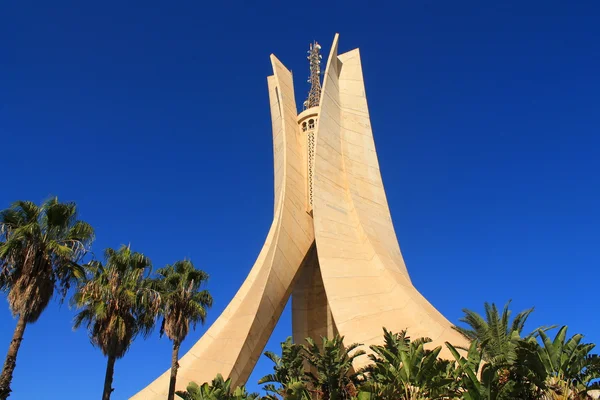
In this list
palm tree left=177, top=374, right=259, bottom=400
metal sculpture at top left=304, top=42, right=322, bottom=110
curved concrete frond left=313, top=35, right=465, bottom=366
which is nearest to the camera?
palm tree left=177, top=374, right=259, bottom=400

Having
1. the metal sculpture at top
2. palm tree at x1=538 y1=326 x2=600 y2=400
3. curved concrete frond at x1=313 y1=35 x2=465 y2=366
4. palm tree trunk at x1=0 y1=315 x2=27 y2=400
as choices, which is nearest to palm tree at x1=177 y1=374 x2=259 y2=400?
palm tree trunk at x1=0 y1=315 x2=27 y2=400

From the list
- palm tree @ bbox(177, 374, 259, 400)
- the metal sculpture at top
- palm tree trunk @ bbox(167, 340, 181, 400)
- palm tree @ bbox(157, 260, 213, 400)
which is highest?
the metal sculpture at top

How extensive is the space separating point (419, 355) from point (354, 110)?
1372 centimetres

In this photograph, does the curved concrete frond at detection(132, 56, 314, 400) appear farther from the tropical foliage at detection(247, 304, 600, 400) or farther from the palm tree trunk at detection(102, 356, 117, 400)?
the tropical foliage at detection(247, 304, 600, 400)

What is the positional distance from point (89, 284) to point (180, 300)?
7.86 feet

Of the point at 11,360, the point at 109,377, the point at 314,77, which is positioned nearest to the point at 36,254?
the point at 11,360

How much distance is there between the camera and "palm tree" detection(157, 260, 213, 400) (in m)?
14.1

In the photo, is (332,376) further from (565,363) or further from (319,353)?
(565,363)

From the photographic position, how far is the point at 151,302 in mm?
13758

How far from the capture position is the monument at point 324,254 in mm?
14703

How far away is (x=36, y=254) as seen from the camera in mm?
10352

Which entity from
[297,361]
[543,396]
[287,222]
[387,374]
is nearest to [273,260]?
[287,222]

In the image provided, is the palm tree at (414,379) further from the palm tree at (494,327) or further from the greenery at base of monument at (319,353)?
the palm tree at (494,327)

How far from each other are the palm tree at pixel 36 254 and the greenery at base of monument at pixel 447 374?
137 inches
